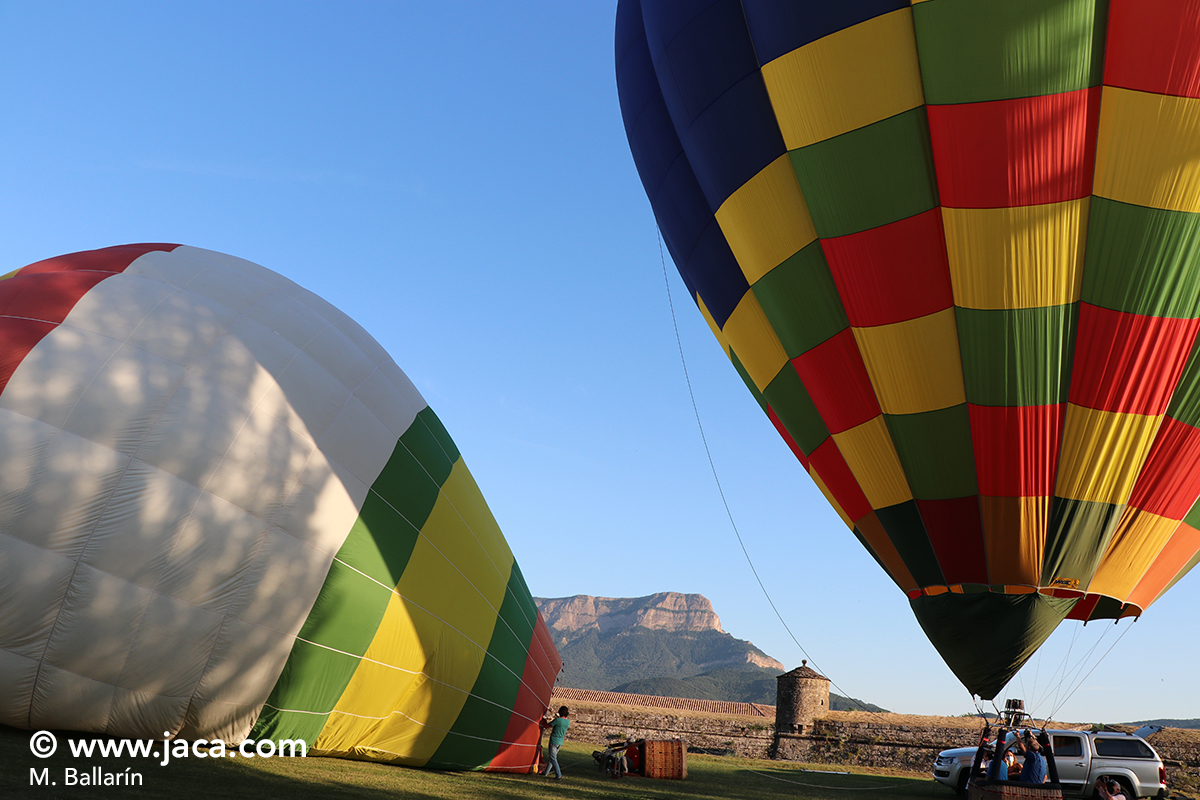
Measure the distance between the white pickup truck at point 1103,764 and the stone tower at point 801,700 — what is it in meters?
9.16

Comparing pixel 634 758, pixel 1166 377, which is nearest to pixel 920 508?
pixel 1166 377

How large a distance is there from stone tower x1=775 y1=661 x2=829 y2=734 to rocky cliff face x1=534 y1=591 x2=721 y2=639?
407 ft

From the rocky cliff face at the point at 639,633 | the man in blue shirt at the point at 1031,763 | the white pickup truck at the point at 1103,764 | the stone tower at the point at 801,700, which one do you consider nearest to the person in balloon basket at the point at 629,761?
the man in blue shirt at the point at 1031,763

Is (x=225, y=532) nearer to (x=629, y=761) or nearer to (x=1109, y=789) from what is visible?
(x=629, y=761)

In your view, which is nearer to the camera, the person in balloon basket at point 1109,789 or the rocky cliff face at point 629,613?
the person in balloon basket at point 1109,789

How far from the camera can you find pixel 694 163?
24.6 feet

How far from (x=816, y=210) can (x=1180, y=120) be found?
2.47m

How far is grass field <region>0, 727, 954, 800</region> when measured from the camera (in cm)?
461

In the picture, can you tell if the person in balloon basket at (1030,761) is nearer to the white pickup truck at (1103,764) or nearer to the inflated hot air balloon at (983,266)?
the inflated hot air balloon at (983,266)

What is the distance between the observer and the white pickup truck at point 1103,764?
9.90 meters

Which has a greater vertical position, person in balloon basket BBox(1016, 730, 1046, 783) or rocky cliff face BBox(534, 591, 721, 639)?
rocky cliff face BBox(534, 591, 721, 639)

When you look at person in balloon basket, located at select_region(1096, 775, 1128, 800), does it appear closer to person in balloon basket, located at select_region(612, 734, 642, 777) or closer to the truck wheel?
the truck wheel

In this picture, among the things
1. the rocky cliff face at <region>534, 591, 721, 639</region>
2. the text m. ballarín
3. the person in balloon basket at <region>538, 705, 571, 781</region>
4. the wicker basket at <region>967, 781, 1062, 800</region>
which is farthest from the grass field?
the rocky cliff face at <region>534, 591, 721, 639</region>

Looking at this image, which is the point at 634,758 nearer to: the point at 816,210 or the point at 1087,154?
the point at 816,210
